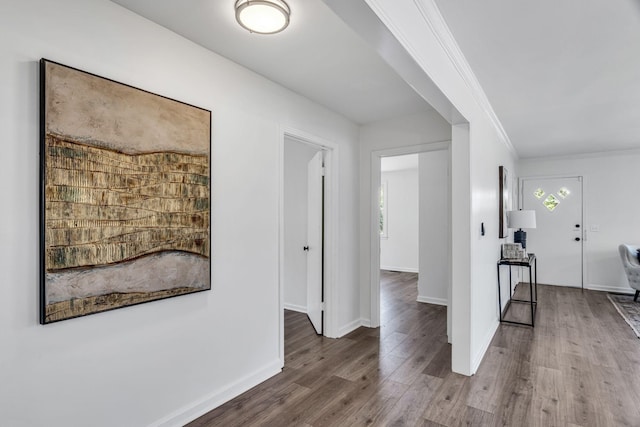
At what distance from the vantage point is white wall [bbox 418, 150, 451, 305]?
5016mm

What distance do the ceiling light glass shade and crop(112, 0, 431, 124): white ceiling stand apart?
63 millimetres

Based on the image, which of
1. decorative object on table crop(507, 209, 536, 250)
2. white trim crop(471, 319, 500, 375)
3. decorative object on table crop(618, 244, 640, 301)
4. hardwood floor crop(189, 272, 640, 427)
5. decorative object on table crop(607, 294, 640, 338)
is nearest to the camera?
hardwood floor crop(189, 272, 640, 427)

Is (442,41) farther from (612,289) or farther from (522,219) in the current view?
(612,289)

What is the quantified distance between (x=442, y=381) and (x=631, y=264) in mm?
4383

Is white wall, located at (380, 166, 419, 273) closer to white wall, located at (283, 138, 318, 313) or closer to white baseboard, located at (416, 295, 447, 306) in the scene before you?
white baseboard, located at (416, 295, 447, 306)

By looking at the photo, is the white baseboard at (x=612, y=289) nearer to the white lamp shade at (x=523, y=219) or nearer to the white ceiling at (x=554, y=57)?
the white lamp shade at (x=523, y=219)

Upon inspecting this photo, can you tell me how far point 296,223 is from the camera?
182 inches

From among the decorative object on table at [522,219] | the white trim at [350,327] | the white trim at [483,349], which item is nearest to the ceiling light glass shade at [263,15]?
the white trim at [483,349]

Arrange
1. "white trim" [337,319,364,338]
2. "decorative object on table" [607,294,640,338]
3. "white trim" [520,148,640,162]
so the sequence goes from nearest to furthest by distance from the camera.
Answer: "white trim" [337,319,364,338], "decorative object on table" [607,294,640,338], "white trim" [520,148,640,162]

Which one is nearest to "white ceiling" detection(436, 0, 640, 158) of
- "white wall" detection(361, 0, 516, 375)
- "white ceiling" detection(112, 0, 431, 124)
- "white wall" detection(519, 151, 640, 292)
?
"white wall" detection(361, 0, 516, 375)

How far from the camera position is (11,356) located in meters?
1.48

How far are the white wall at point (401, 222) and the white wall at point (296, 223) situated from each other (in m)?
3.91

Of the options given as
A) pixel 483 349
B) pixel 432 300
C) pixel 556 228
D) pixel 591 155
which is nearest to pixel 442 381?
pixel 483 349

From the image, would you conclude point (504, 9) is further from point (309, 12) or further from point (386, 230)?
point (386, 230)
